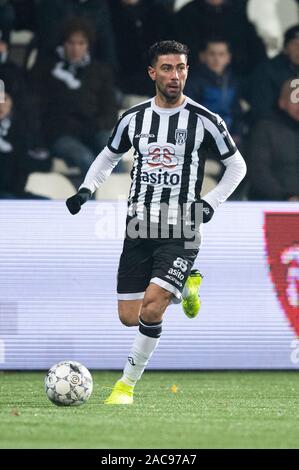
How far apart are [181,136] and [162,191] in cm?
36

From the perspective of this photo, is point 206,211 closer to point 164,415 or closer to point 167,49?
point 167,49

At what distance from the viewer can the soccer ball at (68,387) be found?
716 centimetres

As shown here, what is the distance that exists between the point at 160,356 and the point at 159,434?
4039 millimetres

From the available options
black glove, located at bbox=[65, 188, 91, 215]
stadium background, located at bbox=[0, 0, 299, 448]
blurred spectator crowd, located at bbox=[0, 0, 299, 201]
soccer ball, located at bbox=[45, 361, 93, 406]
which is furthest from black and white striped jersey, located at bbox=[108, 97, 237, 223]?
blurred spectator crowd, located at bbox=[0, 0, 299, 201]

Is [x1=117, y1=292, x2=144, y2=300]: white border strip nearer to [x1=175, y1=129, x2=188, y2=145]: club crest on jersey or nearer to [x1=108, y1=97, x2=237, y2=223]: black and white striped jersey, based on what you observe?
[x1=108, y1=97, x2=237, y2=223]: black and white striped jersey

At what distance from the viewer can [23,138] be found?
11.3 m

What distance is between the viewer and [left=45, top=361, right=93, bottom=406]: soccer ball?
23.5ft

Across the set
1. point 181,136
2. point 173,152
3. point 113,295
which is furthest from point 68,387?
point 113,295

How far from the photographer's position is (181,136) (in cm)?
780

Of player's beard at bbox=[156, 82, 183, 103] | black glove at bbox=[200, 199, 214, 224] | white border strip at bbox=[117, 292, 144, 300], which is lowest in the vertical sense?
white border strip at bbox=[117, 292, 144, 300]

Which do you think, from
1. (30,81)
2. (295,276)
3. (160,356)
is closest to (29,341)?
(160,356)

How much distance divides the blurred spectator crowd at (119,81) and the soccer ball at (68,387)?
390 centimetres

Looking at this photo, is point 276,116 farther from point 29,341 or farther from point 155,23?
point 29,341

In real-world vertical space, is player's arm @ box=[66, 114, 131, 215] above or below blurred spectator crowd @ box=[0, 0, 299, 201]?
below
